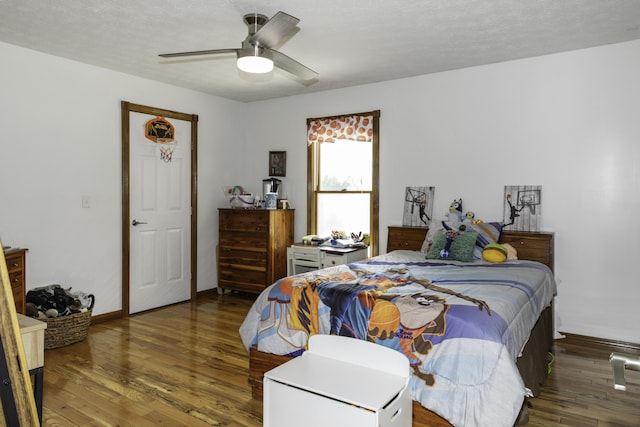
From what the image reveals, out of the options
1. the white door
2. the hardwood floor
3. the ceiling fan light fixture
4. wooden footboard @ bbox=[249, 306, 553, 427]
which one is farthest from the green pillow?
the white door

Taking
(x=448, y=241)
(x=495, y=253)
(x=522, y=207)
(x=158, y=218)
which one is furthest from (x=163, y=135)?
(x=522, y=207)

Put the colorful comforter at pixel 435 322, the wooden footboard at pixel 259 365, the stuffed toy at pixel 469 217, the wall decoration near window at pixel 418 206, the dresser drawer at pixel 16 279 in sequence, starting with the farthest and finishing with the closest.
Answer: the wall decoration near window at pixel 418 206 → the stuffed toy at pixel 469 217 → the dresser drawer at pixel 16 279 → the wooden footboard at pixel 259 365 → the colorful comforter at pixel 435 322

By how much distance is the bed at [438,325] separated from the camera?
1.98 metres

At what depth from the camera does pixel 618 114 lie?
364cm

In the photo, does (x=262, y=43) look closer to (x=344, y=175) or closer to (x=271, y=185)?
(x=344, y=175)

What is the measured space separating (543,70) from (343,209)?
→ 8.13 ft

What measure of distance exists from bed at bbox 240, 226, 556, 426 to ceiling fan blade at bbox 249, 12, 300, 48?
1507 mm

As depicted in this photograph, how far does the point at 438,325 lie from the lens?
7.02 feet

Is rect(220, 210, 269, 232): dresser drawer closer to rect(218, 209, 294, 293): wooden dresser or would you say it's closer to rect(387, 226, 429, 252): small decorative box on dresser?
rect(218, 209, 294, 293): wooden dresser

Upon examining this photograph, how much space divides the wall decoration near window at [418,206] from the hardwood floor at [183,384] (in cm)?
165

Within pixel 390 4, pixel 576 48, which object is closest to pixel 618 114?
pixel 576 48

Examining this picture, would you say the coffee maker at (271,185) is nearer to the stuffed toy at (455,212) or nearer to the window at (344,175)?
the window at (344,175)

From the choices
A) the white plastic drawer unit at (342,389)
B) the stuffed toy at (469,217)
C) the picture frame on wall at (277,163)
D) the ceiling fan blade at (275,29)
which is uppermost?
the ceiling fan blade at (275,29)

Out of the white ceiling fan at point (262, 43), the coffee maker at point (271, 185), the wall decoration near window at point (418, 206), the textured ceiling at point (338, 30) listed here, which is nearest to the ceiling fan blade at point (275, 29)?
the white ceiling fan at point (262, 43)
